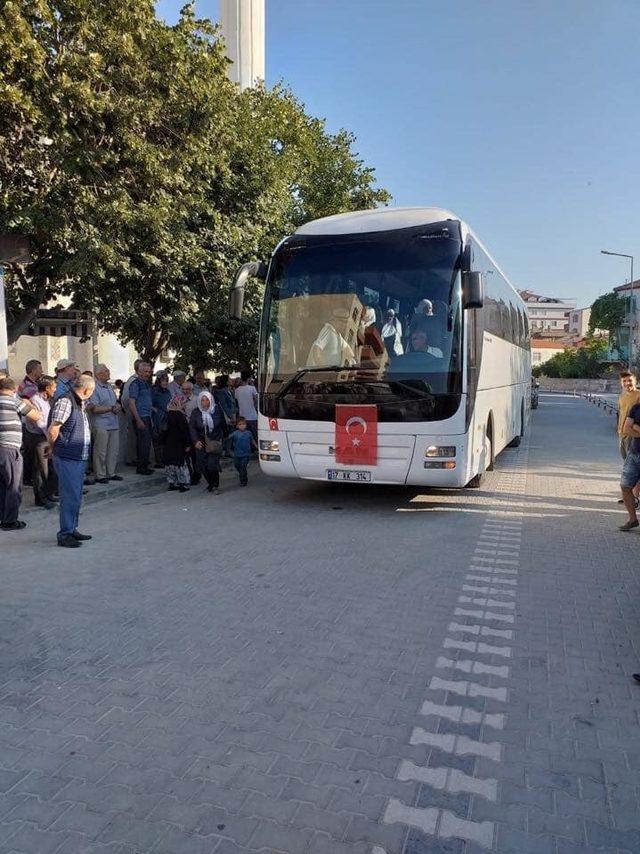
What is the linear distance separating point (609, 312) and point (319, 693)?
95.2m

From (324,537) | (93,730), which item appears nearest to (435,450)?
(324,537)

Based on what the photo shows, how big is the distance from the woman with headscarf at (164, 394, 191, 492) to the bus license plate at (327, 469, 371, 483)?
110 inches

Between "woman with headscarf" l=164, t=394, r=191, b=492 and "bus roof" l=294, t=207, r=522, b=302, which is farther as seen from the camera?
"woman with headscarf" l=164, t=394, r=191, b=492

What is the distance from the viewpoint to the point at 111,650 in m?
4.57

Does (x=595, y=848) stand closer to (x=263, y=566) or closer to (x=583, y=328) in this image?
(x=263, y=566)

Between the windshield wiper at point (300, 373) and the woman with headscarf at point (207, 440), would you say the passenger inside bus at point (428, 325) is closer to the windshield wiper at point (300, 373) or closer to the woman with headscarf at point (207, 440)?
the windshield wiper at point (300, 373)

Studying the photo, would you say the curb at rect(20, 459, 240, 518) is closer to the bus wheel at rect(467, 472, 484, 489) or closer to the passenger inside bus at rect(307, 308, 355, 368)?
the passenger inside bus at rect(307, 308, 355, 368)

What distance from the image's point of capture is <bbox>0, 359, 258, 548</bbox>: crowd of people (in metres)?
7.12

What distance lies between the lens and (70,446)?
701 centimetres

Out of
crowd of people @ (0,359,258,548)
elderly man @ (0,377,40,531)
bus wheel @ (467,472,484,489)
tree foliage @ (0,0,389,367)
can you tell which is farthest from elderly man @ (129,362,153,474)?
bus wheel @ (467,472,484,489)

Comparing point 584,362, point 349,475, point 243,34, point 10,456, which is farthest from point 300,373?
point 584,362

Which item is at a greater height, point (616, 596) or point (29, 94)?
point (29, 94)

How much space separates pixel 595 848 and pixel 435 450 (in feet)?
19.4

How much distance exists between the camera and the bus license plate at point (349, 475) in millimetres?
8695
